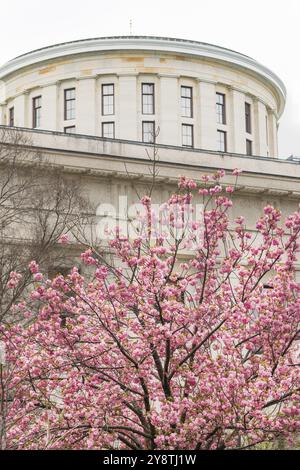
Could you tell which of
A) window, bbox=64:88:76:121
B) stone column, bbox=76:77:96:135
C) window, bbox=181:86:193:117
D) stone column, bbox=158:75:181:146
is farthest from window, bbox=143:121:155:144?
window, bbox=64:88:76:121

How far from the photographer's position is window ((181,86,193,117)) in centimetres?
6106

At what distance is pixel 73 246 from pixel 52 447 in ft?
67.1

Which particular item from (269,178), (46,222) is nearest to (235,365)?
(46,222)

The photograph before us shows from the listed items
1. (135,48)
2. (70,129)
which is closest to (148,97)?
(135,48)

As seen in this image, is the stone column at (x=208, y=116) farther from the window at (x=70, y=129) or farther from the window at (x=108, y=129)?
the window at (x=70, y=129)

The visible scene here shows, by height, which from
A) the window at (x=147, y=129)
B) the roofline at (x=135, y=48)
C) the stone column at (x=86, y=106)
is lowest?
the window at (x=147, y=129)

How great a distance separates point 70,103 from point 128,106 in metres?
4.27

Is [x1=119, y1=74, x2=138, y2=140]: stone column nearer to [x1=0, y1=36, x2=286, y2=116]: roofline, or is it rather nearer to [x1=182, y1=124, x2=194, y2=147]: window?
[x1=0, y1=36, x2=286, y2=116]: roofline

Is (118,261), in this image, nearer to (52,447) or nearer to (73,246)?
(73,246)

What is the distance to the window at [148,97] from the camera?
60.4 meters

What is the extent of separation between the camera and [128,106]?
5978cm

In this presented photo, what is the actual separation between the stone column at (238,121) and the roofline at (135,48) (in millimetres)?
2186

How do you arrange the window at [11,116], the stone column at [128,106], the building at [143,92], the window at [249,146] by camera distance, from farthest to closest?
the window at [11,116] → the window at [249,146] → the building at [143,92] → the stone column at [128,106]

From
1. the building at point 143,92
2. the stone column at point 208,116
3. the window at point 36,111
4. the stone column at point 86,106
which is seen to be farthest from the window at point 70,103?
the stone column at point 208,116
